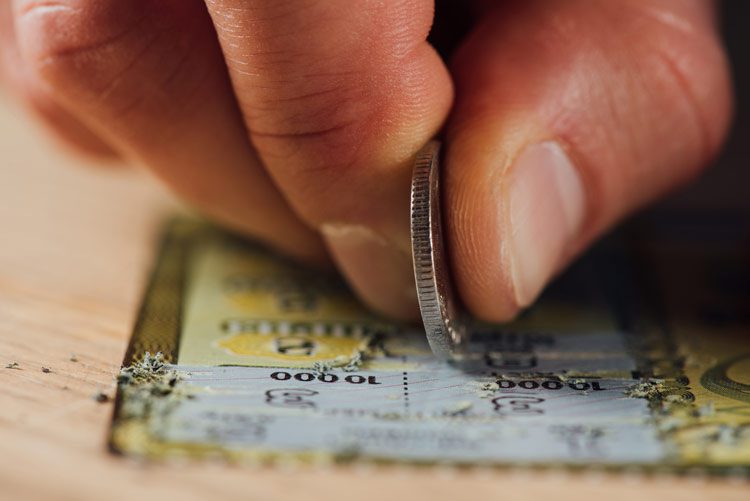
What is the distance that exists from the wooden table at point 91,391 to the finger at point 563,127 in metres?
0.15

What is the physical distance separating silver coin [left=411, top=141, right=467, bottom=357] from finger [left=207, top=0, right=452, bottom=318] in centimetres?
3

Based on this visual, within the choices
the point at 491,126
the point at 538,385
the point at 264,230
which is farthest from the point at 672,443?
the point at 264,230

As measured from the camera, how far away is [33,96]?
672 mm

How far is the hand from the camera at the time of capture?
477 millimetres

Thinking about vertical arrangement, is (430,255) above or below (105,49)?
below

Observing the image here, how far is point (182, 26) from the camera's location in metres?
0.52

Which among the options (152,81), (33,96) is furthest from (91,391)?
(33,96)

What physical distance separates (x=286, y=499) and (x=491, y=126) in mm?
233

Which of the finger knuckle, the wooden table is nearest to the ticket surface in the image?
the wooden table

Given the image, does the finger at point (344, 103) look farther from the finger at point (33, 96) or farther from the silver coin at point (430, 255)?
the finger at point (33, 96)

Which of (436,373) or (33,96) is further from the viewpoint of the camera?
(33,96)

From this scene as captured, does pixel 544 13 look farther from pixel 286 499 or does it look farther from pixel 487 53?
pixel 286 499

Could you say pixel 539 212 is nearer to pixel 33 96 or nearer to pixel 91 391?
pixel 91 391

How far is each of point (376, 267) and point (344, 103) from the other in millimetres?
115
